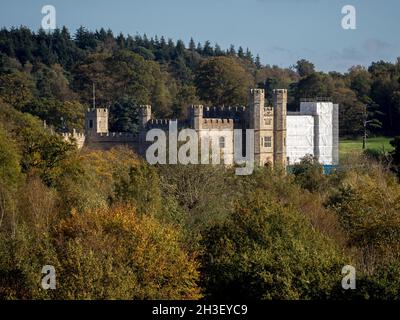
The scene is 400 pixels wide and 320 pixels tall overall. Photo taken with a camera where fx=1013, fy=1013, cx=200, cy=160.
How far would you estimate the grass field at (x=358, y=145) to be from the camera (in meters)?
52.6

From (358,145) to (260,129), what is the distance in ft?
46.2

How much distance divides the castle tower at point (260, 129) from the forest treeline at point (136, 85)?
32.0 ft

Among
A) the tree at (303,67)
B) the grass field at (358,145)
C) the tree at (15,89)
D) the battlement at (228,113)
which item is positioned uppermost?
the tree at (303,67)

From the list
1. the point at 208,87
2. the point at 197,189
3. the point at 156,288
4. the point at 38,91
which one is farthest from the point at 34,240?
the point at 38,91

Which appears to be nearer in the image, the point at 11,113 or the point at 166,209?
the point at 166,209

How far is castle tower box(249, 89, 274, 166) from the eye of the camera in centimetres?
4353

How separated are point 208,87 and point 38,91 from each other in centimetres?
1210

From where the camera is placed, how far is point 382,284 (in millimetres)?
18078

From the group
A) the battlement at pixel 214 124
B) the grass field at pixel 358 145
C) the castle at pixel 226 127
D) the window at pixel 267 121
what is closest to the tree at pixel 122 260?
the castle at pixel 226 127

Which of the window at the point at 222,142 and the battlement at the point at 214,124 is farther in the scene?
the battlement at the point at 214,124

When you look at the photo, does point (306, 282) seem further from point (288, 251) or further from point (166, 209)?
point (166, 209)

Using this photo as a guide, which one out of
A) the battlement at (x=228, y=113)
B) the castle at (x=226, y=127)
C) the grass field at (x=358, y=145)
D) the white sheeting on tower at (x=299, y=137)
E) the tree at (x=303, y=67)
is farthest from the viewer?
the tree at (x=303, y=67)

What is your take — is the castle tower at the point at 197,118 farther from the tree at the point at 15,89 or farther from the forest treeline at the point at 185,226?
the tree at the point at 15,89

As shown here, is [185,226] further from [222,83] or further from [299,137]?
[222,83]
